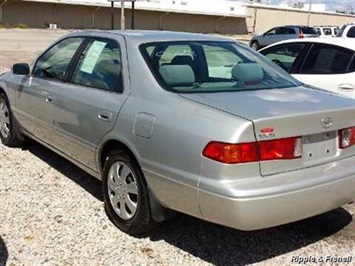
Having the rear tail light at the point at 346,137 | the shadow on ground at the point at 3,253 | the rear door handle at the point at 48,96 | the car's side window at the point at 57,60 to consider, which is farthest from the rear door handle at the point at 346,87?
the shadow on ground at the point at 3,253

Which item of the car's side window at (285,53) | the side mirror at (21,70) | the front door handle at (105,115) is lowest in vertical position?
the front door handle at (105,115)

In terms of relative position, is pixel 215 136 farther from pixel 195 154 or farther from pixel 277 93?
pixel 277 93

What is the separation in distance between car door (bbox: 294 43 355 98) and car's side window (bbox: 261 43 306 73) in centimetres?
26

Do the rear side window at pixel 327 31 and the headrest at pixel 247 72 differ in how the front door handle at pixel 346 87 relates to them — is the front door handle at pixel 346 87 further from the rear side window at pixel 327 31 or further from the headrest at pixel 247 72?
the rear side window at pixel 327 31

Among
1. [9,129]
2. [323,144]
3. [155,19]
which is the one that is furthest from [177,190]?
[155,19]

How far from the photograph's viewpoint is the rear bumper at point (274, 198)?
3.02m

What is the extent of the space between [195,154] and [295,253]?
1187 millimetres

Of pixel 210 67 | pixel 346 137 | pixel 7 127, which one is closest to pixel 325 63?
→ pixel 210 67

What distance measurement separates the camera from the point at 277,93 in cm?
374

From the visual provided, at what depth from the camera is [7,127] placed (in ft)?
20.1

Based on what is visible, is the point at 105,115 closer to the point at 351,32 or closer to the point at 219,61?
the point at 219,61

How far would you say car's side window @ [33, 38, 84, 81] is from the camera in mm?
4785

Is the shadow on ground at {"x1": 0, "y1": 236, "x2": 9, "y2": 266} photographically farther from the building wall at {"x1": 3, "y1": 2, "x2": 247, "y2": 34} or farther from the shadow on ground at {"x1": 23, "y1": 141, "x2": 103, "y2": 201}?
the building wall at {"x1": 3, "y1": 2, "x2": 247, "y2": 34}

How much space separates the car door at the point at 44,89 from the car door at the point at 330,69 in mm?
3155
